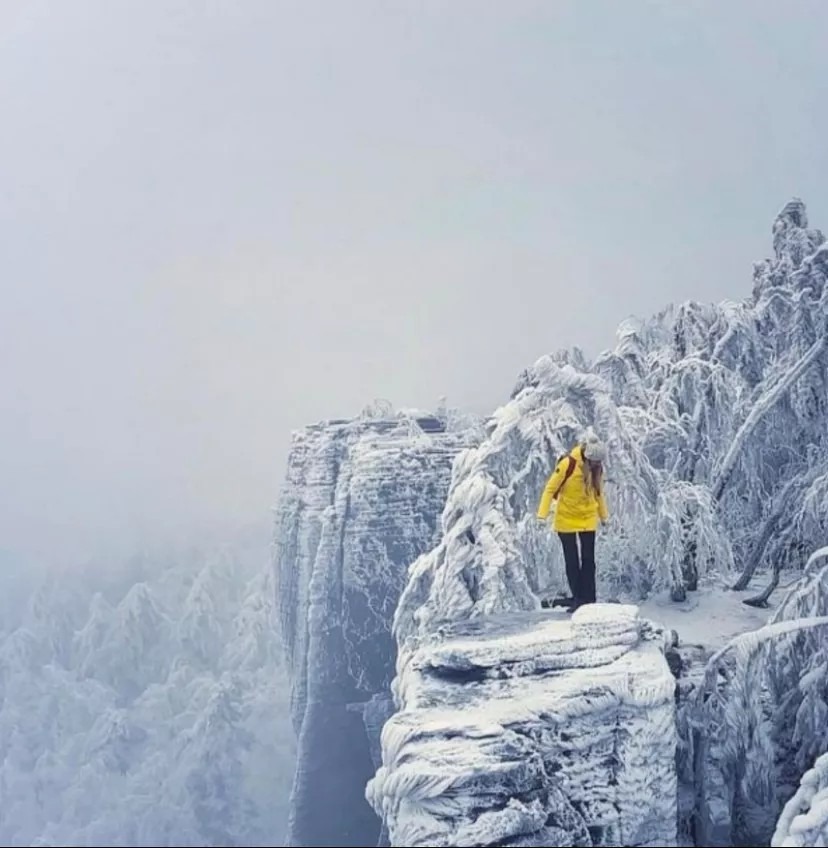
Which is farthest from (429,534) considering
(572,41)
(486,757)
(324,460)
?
(572,41)

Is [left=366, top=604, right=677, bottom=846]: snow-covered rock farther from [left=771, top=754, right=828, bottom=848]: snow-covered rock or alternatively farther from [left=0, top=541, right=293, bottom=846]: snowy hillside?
[left=0, top=541, right=293, bottom=846]: snowy hillside

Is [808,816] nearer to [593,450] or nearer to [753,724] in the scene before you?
[753,724]

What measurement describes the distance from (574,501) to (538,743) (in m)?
0.89

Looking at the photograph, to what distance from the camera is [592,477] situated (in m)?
3.07

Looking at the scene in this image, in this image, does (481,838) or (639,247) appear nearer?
(481,838)

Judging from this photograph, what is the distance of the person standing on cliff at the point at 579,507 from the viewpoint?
3.04 metres

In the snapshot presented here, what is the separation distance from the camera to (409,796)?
7.86 ft

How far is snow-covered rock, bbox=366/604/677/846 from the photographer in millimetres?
2383

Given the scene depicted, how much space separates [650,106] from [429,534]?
2.12 metres

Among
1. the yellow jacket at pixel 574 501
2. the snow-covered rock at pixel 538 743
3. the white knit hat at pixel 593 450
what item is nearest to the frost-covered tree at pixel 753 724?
the snow-covered rock at pixel 538 743

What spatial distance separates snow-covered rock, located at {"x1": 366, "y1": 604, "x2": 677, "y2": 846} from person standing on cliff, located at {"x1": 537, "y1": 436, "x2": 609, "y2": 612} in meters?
0.31

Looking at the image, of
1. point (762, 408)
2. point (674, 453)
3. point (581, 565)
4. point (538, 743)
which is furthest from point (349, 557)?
point (762, 408)

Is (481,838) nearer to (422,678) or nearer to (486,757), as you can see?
(486,757)

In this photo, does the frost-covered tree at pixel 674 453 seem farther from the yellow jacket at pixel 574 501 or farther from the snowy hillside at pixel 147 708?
the snowy hillside at pixel 147 708
